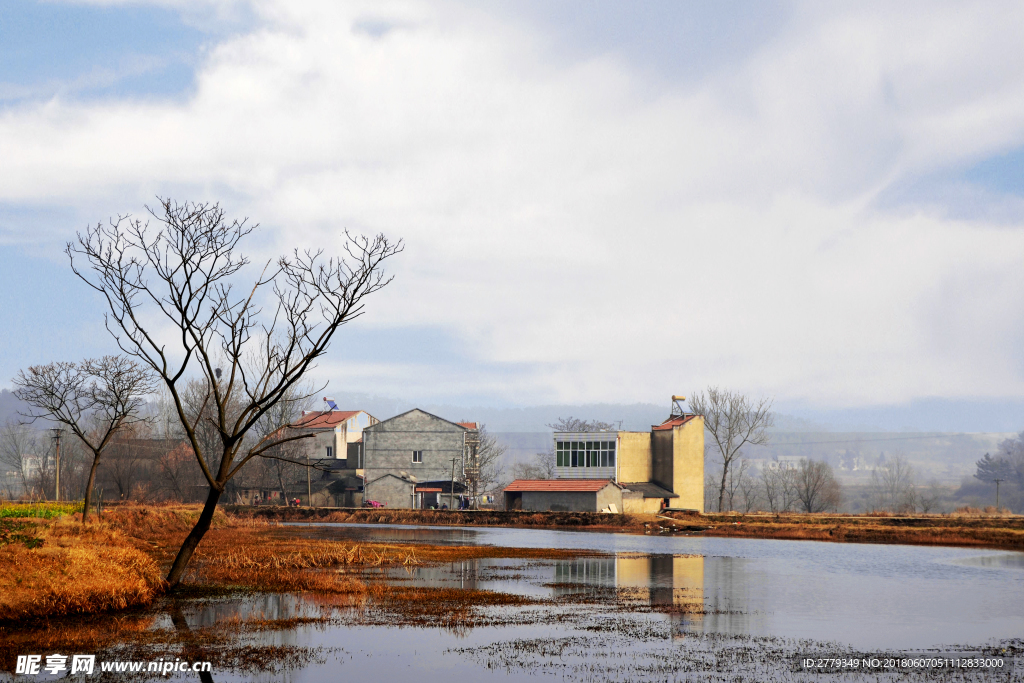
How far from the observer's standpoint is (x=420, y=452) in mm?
99438

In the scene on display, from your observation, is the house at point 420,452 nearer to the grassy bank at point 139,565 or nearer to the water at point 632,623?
the grassy bank at point 139,565

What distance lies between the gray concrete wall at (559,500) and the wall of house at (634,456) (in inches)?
341

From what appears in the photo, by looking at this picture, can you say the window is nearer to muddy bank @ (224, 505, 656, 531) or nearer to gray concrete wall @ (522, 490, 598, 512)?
gray concrete wall @ (522, 490, 598, 512)

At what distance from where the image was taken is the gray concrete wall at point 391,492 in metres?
93.2

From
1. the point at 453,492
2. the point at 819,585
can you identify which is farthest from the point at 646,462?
the point at 819,585

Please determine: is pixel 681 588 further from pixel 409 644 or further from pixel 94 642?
pixel 94 642

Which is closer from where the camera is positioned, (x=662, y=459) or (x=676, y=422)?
(x=662, y=459)

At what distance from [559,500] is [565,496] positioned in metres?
0.76

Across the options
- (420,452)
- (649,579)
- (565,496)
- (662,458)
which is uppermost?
(420,452)

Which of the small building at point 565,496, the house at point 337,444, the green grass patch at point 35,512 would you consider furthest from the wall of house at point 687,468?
the green grass patch at point 35,512

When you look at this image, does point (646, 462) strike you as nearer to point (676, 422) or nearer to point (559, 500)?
point (676, 422)

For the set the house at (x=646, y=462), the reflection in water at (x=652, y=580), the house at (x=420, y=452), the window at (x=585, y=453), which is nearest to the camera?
the reflection in water at (x=652, y=580)

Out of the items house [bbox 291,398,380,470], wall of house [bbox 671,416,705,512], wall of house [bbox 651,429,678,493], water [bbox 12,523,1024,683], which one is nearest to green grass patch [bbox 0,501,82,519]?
water [bbox 12,523,1024,683]

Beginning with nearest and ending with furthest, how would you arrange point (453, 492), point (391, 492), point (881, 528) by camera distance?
point (881, 528), point (391, 492), point (453, 492)
